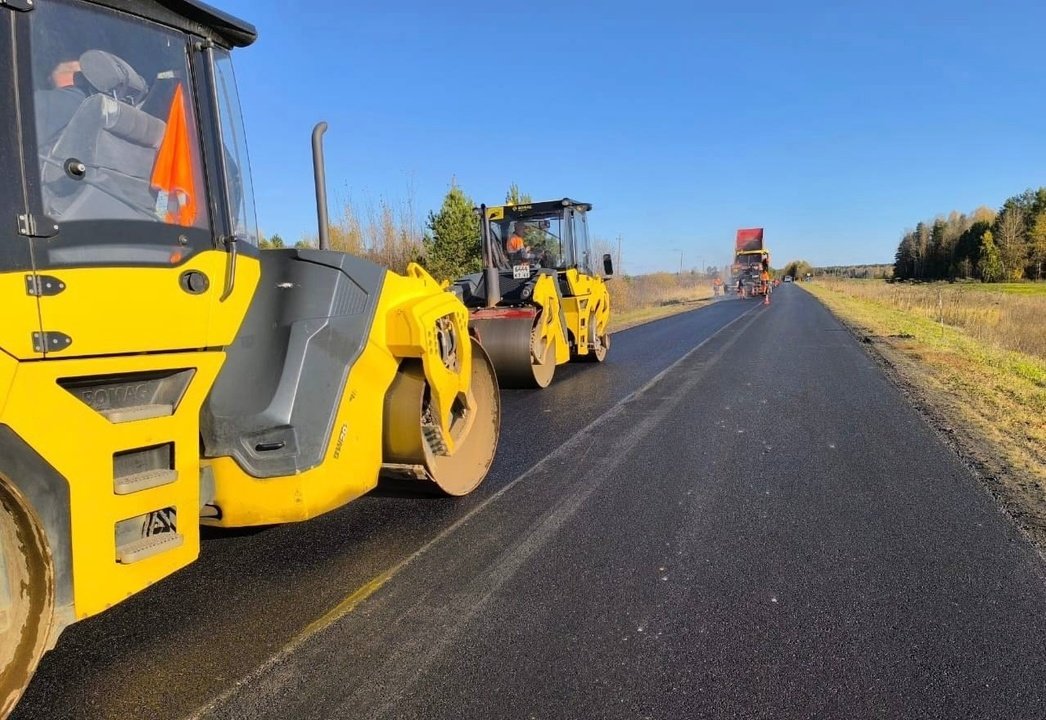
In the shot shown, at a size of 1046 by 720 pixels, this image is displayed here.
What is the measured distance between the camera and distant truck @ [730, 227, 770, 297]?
44406 millimetres

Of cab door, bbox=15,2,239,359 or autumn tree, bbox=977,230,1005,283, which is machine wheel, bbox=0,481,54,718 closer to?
cab door, bbox=15,2,239,359

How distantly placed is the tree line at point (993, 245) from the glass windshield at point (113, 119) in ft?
A: 277

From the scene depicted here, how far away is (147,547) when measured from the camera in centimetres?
254

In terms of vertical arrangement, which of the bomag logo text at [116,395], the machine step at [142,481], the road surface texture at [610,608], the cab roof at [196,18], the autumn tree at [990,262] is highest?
the autumn tree at [990,262]

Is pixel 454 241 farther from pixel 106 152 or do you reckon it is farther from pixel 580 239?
pixel 106 152

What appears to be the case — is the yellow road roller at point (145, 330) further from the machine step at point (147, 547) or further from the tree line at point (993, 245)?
the tree line at point (993, 245)

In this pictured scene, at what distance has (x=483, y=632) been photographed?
9.99ft

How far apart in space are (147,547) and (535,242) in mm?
9496

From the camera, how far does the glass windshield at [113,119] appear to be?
2.30 metres

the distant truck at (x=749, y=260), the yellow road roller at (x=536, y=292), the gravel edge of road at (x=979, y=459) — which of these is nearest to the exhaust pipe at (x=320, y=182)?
the gravel edge of road at (x=979, y=459)

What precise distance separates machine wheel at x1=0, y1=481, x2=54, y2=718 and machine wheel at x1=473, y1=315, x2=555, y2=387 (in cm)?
718

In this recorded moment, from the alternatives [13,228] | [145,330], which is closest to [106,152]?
[13,228]

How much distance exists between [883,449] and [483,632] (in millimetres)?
4520

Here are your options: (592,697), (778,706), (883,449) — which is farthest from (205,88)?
(883,449)
